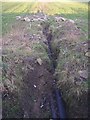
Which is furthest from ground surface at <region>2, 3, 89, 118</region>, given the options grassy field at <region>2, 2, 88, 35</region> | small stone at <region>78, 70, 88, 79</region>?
grassy field at <region>2, 2, 88, 35</region>

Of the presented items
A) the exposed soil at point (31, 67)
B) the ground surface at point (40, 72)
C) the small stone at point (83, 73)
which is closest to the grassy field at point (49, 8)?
the exposed soil at point (31, 67)

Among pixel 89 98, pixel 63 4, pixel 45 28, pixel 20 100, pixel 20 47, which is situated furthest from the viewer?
pixel 63 4

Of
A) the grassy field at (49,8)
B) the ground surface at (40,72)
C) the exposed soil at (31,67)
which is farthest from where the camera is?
the grassy field at (49,8)

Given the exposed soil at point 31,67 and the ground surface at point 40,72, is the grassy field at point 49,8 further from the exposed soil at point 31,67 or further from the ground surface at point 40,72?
the ground surface at point 40,72

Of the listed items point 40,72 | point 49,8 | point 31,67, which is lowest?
point 49,8

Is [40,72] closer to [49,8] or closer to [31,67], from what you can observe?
[31,67]

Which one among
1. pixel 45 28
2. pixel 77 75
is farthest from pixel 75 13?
pixel 77 75

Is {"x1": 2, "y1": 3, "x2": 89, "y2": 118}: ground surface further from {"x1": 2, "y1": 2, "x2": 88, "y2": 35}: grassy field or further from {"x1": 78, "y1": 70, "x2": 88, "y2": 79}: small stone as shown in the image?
{"x1": 2, "y1": 2, "x2": 88, "y2": 35}: grassy field

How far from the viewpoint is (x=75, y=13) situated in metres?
22.5

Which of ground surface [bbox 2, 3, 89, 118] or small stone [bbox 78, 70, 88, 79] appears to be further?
small stone [bbox 78, 70, 88, 79]

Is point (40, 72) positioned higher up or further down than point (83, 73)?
further down

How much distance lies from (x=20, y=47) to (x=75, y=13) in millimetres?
11075

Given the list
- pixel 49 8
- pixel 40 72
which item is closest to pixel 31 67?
pixel 40 72

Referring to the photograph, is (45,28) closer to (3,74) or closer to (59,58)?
(59,58)
